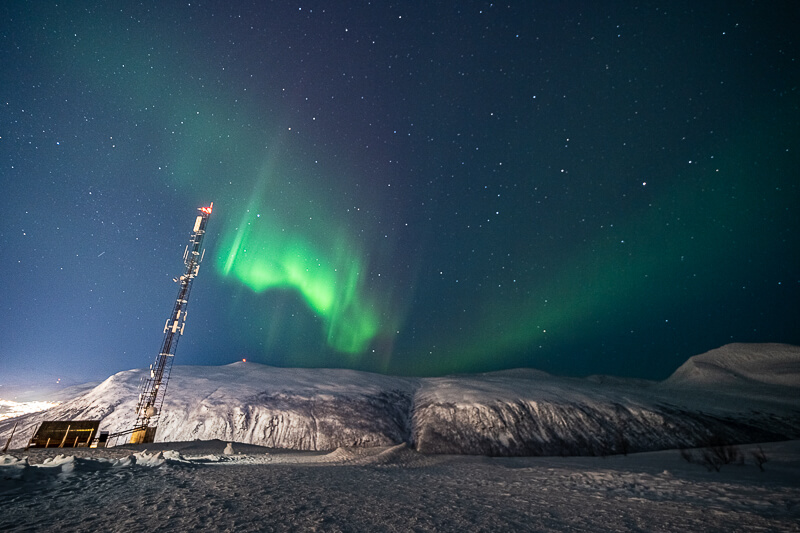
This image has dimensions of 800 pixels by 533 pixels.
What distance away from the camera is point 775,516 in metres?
8.05

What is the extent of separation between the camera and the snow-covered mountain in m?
42.2

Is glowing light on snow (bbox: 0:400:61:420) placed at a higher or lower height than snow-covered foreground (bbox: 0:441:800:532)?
higher

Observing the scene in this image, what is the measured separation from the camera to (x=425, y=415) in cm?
4872

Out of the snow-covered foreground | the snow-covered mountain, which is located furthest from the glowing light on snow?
the snow-covered foreground

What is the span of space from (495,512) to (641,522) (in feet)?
10.9

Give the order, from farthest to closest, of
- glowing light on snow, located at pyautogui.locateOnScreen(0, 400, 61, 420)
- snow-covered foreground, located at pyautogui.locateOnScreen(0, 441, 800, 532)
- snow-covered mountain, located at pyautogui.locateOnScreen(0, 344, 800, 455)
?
glowing light on snow, located at pyautogui.locateOnScreen(0, 400, 61, 420) < snow-covered mountain, located at pyautogui.locateOnScreen(0, 344, 800, 455) < snow-covered foreground, located at pyautogui.locateOnScreen(0, 441, 800, 532)

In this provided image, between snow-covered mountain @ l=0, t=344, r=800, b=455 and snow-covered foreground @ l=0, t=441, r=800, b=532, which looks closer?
snow-covered foreground @ l=0, t=441, r=800, b=532

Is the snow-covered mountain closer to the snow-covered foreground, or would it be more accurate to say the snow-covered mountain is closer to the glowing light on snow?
the glowing light on snow

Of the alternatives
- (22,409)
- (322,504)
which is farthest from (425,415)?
(22,409)

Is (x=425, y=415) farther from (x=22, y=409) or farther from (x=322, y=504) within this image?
(x=22, y=409)

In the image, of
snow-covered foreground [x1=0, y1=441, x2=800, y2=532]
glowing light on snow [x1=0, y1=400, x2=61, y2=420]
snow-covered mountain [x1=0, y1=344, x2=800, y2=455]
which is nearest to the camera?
snow-covered foreground [x1=0, y1=441, x2=800, y2=532]

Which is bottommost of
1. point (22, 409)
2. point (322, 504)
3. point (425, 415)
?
point (425, 415)

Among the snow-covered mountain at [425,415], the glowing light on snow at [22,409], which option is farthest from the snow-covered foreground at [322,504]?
the glowing light on snow at [22,409]

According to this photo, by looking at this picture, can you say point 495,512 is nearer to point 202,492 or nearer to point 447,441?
point 202,492
